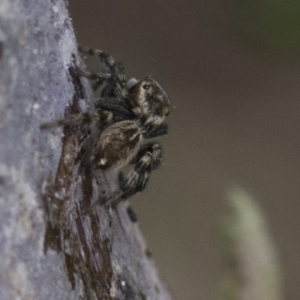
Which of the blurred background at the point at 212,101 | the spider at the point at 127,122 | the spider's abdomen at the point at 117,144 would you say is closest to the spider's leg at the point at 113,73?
the spider at the point at 127,122

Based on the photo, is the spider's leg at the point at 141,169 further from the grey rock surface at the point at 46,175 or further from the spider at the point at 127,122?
the grey rock surface at the point at 46,175

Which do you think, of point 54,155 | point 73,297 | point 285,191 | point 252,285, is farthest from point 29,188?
point 285,191

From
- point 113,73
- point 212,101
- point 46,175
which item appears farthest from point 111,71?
point 212,101

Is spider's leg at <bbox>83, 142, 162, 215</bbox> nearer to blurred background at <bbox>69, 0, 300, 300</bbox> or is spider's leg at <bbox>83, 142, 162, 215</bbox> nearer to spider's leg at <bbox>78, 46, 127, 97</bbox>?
spider's leg at <bbox>78, 46, 127, 97</bbox>

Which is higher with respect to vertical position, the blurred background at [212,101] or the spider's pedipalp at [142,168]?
the blurred background at [212,101]

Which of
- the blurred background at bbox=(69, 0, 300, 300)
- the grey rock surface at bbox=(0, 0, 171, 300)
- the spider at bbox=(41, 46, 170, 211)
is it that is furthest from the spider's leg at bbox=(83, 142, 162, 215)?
the blurred background at bbox=(69, 0, 300, 300)

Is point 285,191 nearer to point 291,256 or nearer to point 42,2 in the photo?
point 291,256

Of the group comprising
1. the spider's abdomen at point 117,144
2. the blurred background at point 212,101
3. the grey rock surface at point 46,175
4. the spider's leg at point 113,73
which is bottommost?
Result: the grey rock surface at point 46,175
